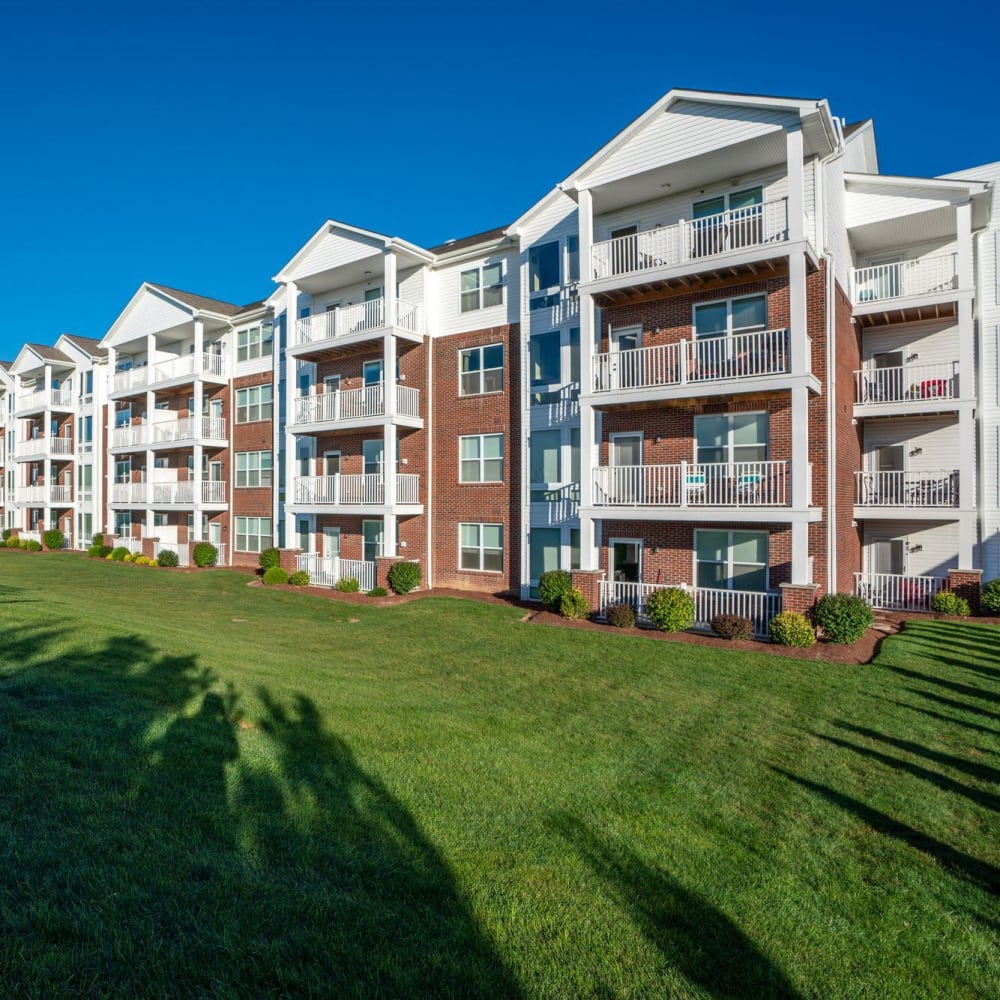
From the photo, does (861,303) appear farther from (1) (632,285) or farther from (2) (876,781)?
(2) (876,781)

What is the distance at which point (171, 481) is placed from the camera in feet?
102

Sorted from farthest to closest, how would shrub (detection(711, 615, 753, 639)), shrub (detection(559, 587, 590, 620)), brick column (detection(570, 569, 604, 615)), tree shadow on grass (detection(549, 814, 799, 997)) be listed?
brick column (detection(570, 569, 604, 615))
shrub (detection(559, 587, 590, 620))
shrub (detection(711, 615, 753, 639))
tree shadow on grass (detection(549, 814, 799, 997))

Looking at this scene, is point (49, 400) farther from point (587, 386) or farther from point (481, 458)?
point (587, 386)

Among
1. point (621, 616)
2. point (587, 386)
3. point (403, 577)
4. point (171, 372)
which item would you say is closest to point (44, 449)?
point (171, 372)

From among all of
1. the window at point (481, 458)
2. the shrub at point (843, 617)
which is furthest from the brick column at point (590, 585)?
the shrub at point (843, 617)

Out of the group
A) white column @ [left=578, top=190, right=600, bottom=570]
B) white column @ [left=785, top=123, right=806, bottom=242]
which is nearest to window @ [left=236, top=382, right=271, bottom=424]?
white column @ [left=578, top=190, right=600, bottom=570]

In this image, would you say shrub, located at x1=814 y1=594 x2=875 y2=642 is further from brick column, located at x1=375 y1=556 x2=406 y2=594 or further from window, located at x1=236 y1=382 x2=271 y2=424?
window, located at x1=236 y1=382 x2=271 y2=424

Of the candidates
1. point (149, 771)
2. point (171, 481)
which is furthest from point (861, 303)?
point (171, 481)

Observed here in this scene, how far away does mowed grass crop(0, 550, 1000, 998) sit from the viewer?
3533 millimetres

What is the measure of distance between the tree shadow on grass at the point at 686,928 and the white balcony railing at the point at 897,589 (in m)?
15.8

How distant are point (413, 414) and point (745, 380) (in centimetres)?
1132

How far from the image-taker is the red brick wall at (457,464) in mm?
20609

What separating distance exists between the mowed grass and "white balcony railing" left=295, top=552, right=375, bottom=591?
37.8 ft

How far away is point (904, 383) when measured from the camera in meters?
18.4
